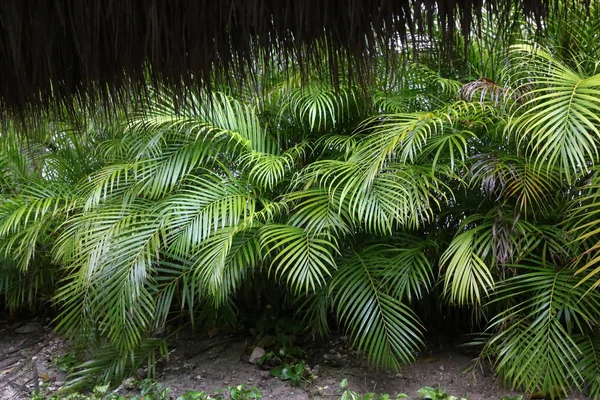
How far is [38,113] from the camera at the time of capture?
188 cm

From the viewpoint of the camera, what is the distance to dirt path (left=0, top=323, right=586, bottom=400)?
10.0 feet

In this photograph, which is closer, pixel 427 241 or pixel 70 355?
pixel 427 241

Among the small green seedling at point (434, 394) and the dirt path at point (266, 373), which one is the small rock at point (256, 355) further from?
the small green seedling at point (434, 394)

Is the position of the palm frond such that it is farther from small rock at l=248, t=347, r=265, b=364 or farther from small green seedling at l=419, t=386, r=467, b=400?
small rock at l=248, t=347, r=265, b=364

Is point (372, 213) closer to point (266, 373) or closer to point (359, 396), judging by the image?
point (359, 396)

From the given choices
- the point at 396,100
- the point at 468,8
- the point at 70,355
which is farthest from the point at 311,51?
the point at 70,355

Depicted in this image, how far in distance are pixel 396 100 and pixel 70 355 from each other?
248 cm

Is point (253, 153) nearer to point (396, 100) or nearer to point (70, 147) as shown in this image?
point (396, 100)

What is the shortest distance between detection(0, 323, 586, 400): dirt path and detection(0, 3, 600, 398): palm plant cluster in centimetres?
14

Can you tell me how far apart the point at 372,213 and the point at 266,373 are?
1.21 m

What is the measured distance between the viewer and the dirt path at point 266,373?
10.0 ft

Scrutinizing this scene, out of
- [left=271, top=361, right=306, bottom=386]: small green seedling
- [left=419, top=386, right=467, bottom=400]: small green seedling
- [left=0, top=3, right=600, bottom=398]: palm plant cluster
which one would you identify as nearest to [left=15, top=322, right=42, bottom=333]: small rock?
[left=0, top=3, right=600, bottom=398]: palm plant cluster

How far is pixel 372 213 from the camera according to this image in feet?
9.00

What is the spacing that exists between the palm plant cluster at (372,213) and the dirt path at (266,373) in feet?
0.47
